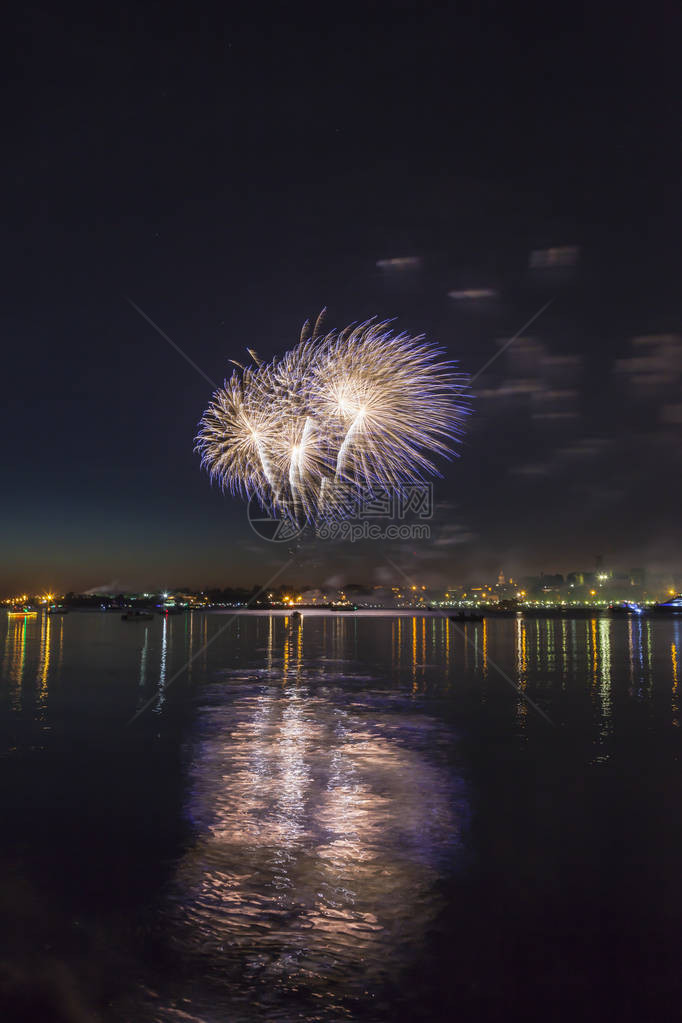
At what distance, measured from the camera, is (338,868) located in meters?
7.97

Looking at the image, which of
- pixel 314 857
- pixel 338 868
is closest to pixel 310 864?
pixel 314 857

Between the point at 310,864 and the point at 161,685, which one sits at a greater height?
the point at 310,864

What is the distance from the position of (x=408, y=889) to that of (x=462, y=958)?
4.44 ft

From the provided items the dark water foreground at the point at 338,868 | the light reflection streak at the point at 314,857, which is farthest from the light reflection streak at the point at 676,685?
the light reflection streak at the point at 314,857

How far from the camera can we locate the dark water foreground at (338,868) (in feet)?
18.5

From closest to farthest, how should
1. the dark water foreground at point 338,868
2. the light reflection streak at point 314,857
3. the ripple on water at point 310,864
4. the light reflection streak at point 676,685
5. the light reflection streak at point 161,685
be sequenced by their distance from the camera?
the dark water foreground at point 338,868 < the ripple on water at point 310,864 < the light reflection streak at point 314,857 < the light reflection streak at point 676,685 < the light reflection streak at point 161,685

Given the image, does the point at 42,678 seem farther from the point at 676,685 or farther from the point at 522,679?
the point at 676,685

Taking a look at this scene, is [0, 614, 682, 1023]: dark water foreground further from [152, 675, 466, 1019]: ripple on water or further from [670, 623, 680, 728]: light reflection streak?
[670, 623, 680, 728]: light reflection streak

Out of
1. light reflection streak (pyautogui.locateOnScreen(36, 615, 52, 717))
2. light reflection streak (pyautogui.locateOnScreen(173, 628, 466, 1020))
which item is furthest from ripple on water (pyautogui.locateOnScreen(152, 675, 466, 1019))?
light reflection streak (pyautogui.locateOnScreen(36, 615, 52, 717))

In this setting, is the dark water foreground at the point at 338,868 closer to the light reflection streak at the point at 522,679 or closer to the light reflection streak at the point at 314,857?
the light reflection streak at the point at 314,857

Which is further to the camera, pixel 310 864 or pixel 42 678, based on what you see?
pixel 42 678

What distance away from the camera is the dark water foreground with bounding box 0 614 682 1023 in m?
5.65

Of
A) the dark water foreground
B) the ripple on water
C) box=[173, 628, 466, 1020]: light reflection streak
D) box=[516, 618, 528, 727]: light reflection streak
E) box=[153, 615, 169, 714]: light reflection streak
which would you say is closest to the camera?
the dark water foreground

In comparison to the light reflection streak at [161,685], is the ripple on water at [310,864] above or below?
above
